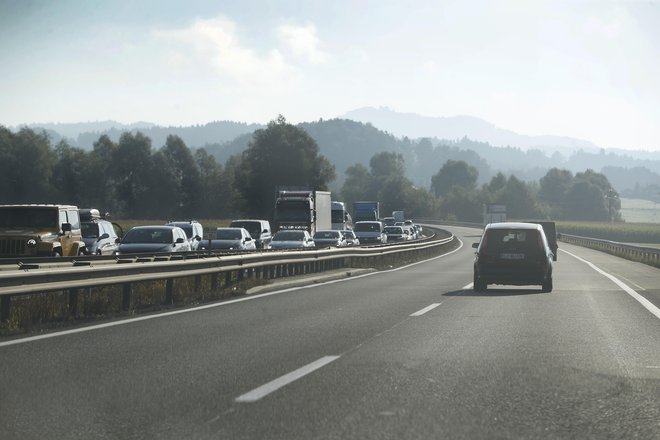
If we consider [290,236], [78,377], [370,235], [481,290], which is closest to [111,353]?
[78,377]

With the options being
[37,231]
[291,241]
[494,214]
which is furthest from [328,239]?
[494,214]

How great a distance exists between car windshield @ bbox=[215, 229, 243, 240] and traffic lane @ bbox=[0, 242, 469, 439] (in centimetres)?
2076

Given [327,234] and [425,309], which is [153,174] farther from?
[425,309]

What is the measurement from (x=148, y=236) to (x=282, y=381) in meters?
21.6

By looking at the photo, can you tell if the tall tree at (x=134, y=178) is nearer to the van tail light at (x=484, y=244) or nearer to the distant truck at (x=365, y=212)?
the distant truck at (x=365, y=212)

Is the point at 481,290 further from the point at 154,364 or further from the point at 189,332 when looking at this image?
the point at 154,364

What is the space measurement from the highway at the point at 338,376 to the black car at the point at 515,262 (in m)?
5.42

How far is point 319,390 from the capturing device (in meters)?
7.41

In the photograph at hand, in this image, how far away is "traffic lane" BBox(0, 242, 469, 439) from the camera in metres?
6.30

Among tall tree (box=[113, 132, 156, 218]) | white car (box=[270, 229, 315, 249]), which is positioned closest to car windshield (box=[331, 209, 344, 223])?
white car (box=[270, 229, 315, 249])

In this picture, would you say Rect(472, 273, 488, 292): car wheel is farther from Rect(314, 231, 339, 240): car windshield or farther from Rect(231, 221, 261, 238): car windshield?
Rect(314, 231, 339, 240): car windshield

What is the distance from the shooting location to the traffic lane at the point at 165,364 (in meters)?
6.30

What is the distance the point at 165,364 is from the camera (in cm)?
880

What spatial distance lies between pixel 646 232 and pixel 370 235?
72.4 m
